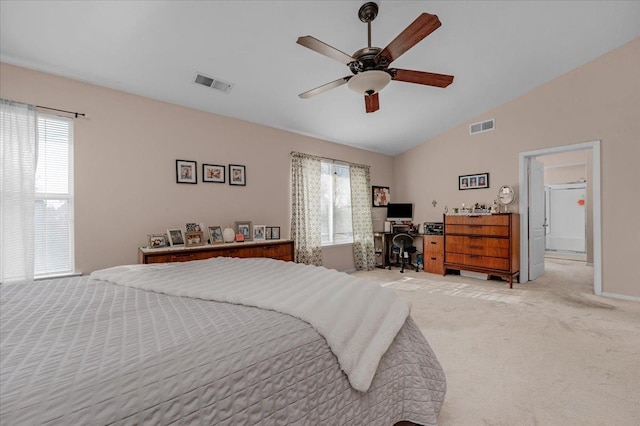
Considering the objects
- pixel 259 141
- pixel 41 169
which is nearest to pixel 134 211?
pixel 41 169

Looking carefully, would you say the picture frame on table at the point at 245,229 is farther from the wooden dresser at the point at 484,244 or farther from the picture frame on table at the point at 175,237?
the wooden dresser at the point at 484,244

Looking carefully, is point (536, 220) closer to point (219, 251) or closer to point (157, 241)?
point (219, 251)

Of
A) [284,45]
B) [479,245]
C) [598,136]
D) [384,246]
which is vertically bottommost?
[384,246]

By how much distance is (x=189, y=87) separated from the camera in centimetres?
341

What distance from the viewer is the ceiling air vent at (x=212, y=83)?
3.30 meters

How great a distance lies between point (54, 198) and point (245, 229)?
82.4 inches

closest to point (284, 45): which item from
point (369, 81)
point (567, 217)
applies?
point (369, 81)

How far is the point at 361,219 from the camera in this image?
5969 mm

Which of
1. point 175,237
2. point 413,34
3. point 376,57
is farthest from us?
point 175,237

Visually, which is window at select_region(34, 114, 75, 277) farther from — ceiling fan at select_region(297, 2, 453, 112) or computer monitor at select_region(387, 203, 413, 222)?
computer monitor at select_region(387, 203, 413, 222)

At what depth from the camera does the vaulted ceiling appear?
244 cm

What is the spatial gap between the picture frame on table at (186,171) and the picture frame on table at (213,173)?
4.8 inches

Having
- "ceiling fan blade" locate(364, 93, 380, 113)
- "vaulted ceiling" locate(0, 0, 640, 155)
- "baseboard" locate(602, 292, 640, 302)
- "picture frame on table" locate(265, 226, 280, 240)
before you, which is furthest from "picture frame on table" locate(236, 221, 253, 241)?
"baseboard" locate(602, 292, 640, 302)

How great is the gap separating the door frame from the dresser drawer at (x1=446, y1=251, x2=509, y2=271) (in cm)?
58
